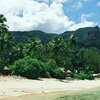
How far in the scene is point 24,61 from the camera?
199 ft

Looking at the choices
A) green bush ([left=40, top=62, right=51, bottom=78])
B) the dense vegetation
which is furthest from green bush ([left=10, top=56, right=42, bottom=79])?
green bush ([left=40, top=62, right=51, bottom=78])

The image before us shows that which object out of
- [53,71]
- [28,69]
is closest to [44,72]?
[53,71]

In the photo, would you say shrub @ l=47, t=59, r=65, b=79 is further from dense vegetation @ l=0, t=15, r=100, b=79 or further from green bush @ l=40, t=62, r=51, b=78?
green bush @ l=40, t=62, r=51, b=78

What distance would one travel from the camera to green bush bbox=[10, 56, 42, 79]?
57844mm

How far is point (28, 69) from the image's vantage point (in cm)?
5812

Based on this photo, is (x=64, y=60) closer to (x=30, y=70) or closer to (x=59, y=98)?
(x=30, y=70)

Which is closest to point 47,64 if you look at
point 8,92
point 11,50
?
point 11,50

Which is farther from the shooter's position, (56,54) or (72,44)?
(72,44)

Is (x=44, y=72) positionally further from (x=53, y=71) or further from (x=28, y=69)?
(x=28, y=69)

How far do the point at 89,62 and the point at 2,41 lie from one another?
38436 mm

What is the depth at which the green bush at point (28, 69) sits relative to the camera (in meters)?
57.8

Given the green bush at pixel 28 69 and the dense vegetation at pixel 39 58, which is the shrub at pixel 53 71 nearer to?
→ the dense vegetation at pixel 39 58

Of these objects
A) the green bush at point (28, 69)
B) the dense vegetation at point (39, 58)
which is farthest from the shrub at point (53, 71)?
the green bush at point (28, 69)

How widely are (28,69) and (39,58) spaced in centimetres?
2088
